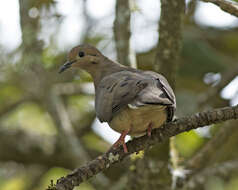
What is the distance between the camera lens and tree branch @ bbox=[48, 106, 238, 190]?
11.6 ft

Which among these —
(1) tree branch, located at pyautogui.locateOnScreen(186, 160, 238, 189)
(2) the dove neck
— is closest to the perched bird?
(2) the dove neck

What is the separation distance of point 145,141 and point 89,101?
14.2 ft

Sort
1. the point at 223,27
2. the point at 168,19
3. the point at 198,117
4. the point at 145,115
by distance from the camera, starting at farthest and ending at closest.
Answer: the point at 223,27 → the point at 168,19 → the point at 145,115 → the point at 198,117

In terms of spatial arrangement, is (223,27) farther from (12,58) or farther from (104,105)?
(104,105)

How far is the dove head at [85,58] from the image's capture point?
5.86 m

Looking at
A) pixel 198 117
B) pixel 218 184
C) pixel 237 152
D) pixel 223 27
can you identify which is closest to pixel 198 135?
pixel 237 152

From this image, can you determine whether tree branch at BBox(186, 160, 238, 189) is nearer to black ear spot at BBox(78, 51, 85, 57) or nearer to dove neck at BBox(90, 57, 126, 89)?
dove neck at BBox(90, 57, 126, 89)

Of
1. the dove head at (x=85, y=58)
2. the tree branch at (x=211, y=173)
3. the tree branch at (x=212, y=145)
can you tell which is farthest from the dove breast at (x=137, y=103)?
the tree branch at (x=211, y=173)

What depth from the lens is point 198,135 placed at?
25.6 feet

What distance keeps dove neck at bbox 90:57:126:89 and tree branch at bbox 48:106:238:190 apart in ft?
4.53

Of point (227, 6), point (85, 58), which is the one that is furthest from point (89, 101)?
point (227, 6)

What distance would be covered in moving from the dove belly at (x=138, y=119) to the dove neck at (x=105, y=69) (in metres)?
1.11

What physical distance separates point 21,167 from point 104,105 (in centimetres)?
451

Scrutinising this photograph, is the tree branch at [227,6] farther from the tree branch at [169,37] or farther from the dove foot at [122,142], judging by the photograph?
the dove foot at [122,142]
